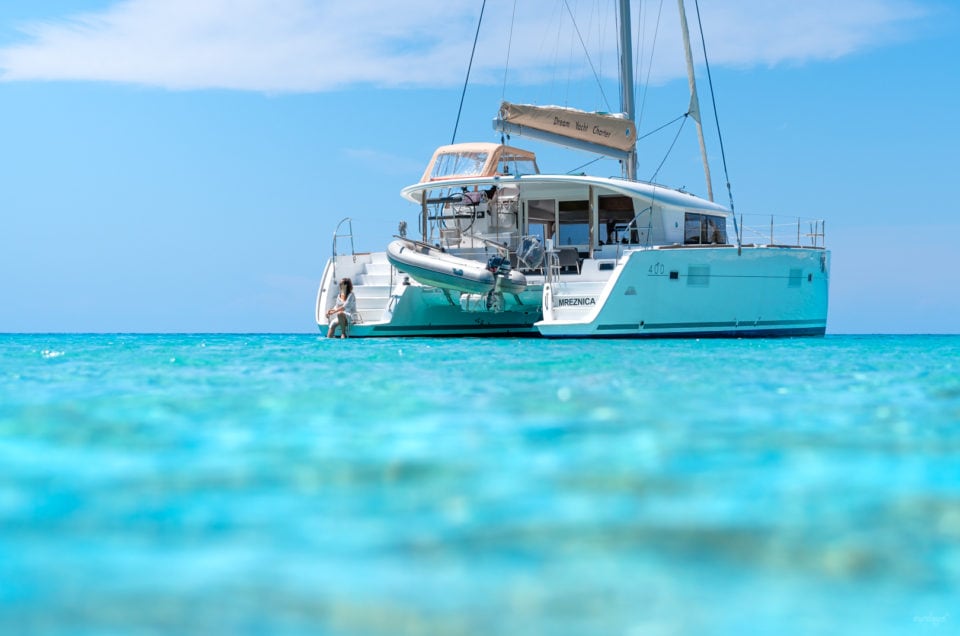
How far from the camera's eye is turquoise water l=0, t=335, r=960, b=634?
2.05 meters

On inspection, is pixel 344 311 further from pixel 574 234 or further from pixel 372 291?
pixel 574 234

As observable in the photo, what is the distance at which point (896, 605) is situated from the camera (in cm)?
210

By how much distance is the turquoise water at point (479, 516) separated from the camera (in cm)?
205

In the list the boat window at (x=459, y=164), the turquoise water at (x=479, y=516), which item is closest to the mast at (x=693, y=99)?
the boat window at (x=459, y=164)

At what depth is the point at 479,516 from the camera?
8.96 feet

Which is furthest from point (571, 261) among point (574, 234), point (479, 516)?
point (479, 516)

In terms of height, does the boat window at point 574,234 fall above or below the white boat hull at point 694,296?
above

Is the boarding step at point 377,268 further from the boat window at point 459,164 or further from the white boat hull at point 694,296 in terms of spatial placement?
the white boat hull at point 694,296

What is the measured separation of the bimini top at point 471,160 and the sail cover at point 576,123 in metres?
0.59

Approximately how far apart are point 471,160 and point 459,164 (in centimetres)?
25

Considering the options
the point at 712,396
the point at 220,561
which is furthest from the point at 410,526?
the point at 712,396

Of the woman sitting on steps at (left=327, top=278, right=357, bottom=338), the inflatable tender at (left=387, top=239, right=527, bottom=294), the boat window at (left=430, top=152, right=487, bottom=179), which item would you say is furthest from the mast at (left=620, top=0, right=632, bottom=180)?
the woman sitting on steps at (left=327, top=278, right=357, bottom=338)

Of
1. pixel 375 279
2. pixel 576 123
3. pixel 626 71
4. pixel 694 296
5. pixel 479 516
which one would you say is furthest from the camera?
pixel 626 71

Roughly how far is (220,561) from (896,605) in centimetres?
158
